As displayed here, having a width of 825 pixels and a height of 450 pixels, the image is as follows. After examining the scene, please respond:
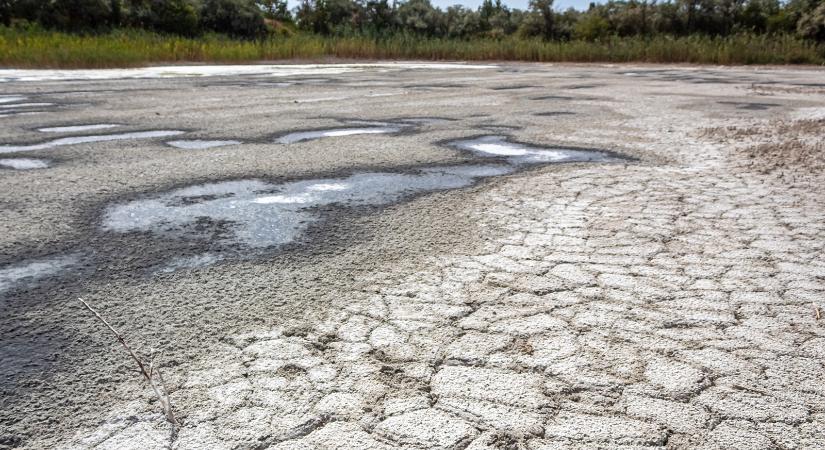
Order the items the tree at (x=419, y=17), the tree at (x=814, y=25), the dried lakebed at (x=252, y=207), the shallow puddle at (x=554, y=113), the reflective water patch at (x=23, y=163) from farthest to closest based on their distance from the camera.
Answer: the tree at (x=419, y=17) → the tree at (x=814, y=25) → the shallow puddle at (x=554, y=113) → the reflective water patch at (x=23, y=163) → the dried lakebed at (x=252, y=207)

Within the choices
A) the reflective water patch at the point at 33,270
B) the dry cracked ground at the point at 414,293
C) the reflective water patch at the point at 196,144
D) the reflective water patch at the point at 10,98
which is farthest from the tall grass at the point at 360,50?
the reflective water patch at the point at 33,270

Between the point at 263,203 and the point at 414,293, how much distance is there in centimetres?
137

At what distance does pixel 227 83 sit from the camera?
1069cm

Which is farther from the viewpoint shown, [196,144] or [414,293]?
[196,144]

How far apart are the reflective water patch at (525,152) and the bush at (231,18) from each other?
2505 centimetres

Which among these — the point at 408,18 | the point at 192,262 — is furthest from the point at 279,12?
the point at 192,262

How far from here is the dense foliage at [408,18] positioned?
955 inches

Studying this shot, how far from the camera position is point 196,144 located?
16.4 ft

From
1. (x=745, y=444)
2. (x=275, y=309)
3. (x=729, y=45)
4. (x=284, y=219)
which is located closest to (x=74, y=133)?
(x=284, y=219)

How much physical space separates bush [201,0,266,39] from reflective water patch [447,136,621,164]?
2505 cm

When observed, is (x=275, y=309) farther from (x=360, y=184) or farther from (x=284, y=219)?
(x=360, y=184)

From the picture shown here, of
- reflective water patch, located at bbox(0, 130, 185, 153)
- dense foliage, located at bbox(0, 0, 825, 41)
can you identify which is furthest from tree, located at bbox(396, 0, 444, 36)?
reflective water patch, located at bbox(0, 130, 185, 153)

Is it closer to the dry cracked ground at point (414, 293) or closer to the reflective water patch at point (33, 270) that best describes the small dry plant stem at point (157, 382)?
the dry cracked ground at point (414, 293)

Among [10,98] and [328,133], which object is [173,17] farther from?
[328,133]
